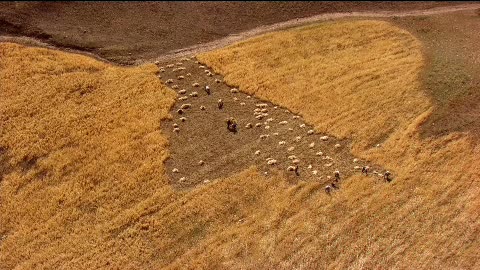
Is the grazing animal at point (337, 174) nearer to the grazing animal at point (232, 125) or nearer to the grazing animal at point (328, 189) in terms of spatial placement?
the grazing animal at point (328, 189)

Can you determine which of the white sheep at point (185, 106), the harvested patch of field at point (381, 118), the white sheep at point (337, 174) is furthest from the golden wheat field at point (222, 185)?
the white sheep at point (185, 106)

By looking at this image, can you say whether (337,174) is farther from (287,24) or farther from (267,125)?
(287,24)

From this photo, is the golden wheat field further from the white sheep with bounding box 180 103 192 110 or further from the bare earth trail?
the bare earth trail

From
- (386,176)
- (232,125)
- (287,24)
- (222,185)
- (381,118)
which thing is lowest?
(386,176)

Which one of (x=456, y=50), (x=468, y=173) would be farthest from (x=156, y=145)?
(x=456, y=50)

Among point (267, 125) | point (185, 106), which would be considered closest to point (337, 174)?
point (267, 125)

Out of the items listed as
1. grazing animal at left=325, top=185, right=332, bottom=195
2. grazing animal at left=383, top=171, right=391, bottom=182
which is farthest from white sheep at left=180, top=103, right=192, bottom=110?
grazing animal at left=383, top=171, right=391, bottom=182

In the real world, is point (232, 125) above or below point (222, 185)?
above
